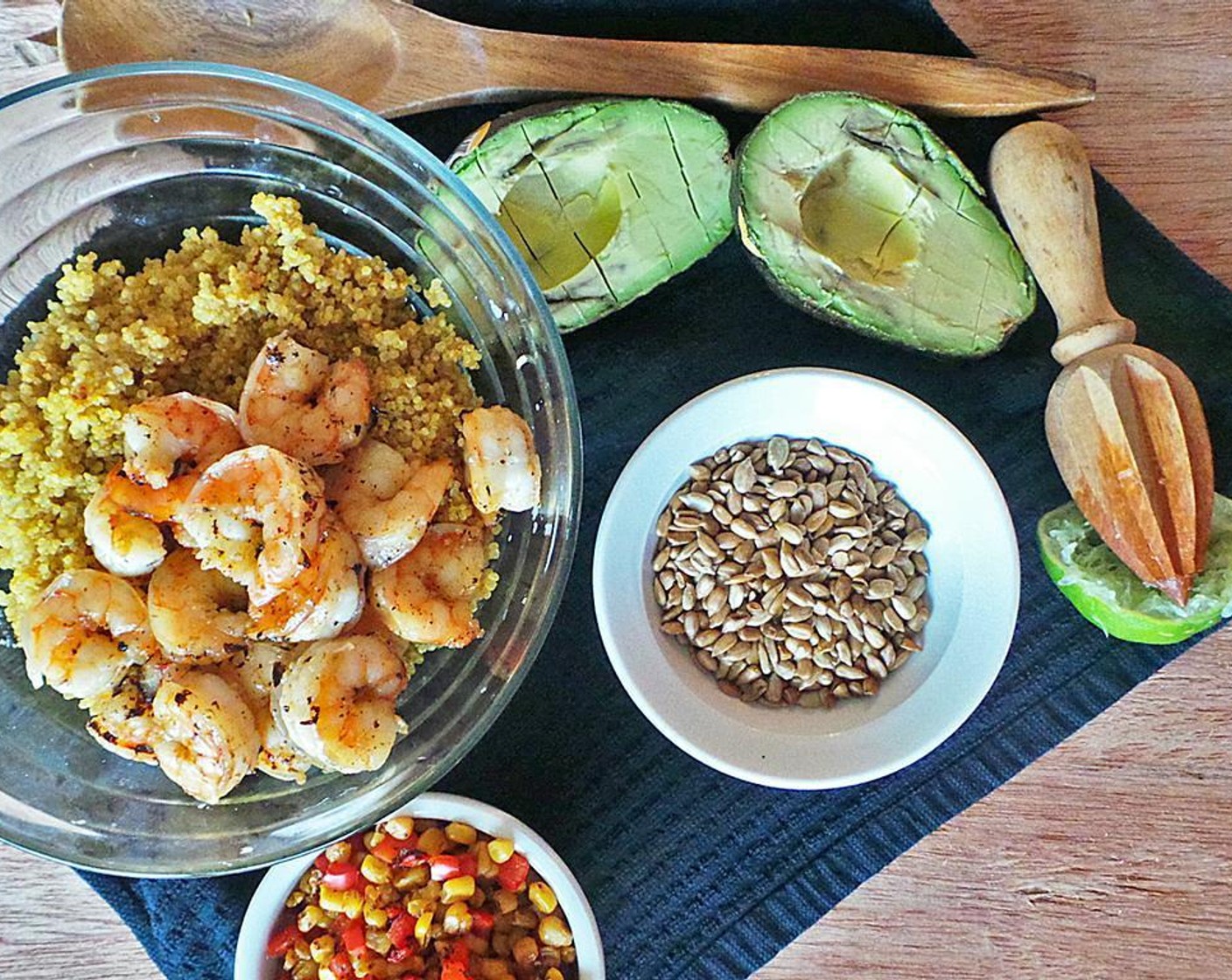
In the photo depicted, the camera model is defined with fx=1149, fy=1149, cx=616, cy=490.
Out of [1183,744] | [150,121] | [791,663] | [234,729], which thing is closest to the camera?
[234,729]

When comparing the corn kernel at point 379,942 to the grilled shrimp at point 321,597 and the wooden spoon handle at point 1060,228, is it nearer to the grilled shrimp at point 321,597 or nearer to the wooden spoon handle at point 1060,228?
the grilled shrimp at point 321,597

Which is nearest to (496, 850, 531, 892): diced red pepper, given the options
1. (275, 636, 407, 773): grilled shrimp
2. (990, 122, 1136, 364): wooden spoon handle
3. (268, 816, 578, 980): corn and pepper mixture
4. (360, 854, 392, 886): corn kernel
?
(268, 816, 578, 980): corn and pepper mixture

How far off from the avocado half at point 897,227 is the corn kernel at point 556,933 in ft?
2.03

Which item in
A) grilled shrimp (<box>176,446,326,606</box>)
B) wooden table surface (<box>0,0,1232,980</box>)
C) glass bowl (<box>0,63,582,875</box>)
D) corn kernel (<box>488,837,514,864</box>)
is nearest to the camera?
grilled shrimp (<box>176,446,326,606</box>)

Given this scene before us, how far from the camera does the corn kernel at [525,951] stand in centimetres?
108

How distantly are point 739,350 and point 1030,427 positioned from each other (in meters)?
0.31

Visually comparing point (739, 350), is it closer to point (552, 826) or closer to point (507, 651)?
point (507, 651)

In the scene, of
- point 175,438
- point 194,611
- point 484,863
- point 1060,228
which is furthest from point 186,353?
point 1060,228

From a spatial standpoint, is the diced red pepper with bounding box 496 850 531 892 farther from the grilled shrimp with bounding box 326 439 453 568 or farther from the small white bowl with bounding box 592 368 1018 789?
the grilled shrimp with bounding box 326 439 453 568

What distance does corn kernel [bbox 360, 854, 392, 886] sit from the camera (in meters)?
1.07

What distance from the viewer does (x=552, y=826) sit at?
1146mm

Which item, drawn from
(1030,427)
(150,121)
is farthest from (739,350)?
(150,121)

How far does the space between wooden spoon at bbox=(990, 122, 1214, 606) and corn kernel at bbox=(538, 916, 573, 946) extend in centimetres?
63

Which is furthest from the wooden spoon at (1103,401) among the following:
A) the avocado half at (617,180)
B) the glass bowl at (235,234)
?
the glass bowl at (235,234)
